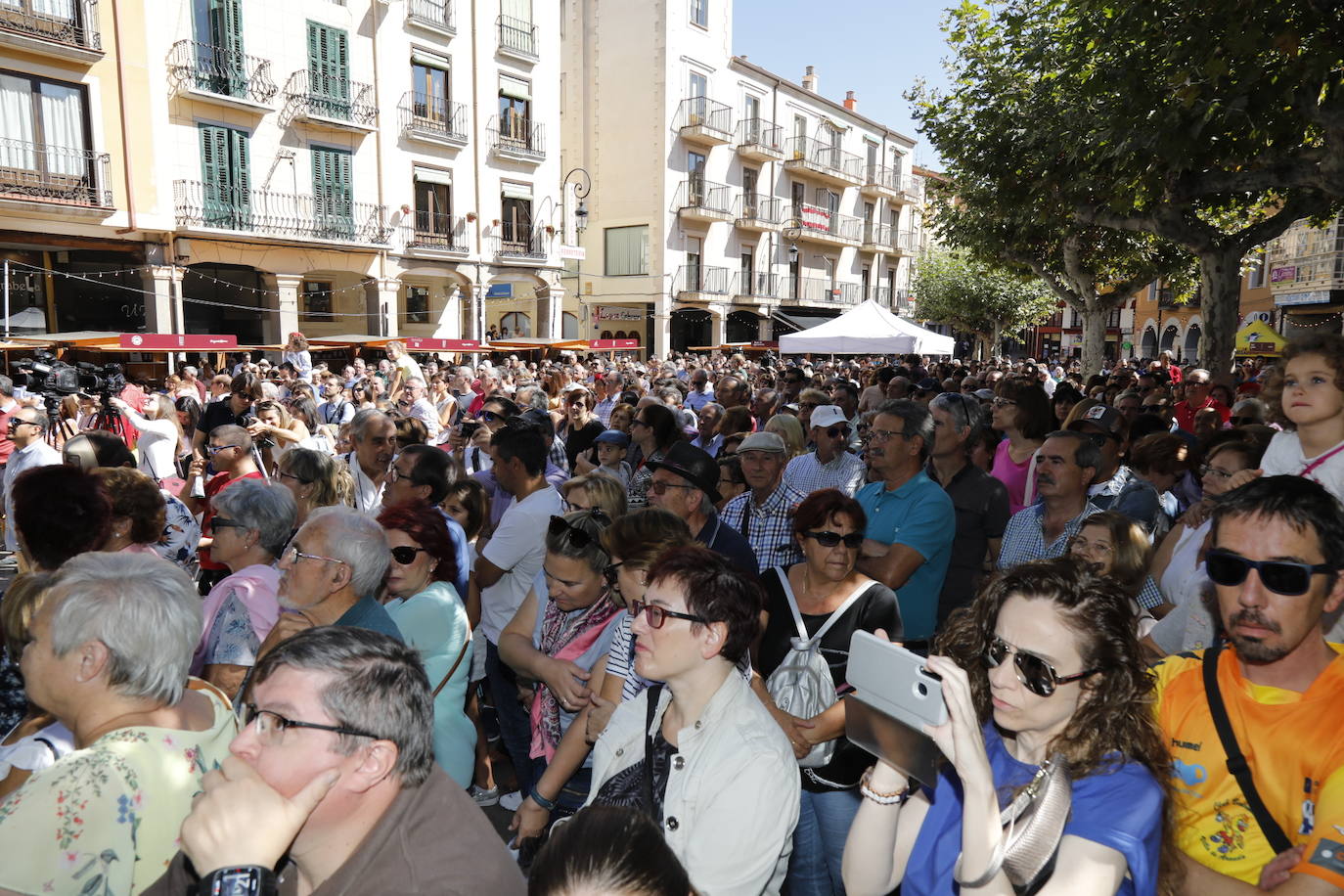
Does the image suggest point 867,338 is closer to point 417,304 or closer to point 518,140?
point 518,140

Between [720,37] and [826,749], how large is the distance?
105 feet

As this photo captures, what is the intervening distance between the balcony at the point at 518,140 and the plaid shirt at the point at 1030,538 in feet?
71.6

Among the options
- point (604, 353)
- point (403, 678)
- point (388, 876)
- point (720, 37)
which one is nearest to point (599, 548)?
point (403, 678)

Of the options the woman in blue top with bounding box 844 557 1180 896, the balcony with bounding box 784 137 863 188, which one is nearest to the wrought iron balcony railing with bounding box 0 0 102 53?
the woman in blue top with bounding box 844 557 1180 896

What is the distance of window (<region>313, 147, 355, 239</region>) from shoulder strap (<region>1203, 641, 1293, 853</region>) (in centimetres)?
2085

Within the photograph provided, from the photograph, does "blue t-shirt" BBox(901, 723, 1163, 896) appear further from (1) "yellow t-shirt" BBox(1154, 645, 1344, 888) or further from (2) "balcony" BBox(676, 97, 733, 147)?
(2) "balcony" BBox(676, 97, 733, 147)

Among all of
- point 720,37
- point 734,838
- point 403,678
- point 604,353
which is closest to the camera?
point 403,678

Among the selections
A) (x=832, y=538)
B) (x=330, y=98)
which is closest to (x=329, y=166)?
(x=330, y=98)

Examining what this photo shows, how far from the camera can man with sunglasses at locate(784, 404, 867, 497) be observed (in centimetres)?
550

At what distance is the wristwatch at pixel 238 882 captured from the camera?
1.35 metres

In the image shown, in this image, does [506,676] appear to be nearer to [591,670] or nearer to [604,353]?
[591,670]

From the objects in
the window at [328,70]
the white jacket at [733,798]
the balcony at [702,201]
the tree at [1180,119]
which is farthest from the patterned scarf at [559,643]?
the balcony at [702,201]

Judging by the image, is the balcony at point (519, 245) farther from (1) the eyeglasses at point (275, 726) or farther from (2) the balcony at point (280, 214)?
(1) the eyeglasses at point (275, 726)

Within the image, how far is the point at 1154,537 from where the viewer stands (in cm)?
418
